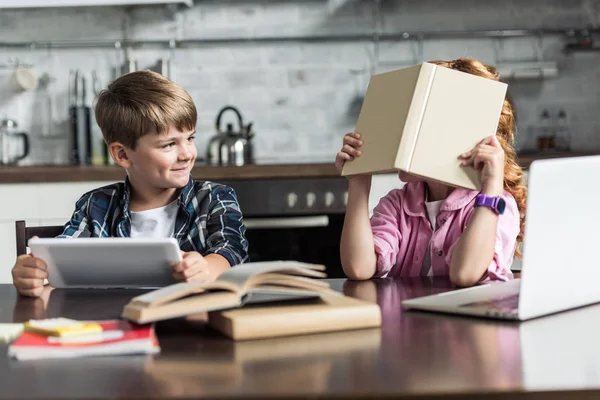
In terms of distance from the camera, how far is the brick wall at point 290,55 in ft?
12.3

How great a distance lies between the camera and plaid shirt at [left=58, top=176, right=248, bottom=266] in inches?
73.5

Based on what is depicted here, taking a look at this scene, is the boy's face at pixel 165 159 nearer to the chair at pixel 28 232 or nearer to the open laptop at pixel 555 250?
the chair at pixel 28 232

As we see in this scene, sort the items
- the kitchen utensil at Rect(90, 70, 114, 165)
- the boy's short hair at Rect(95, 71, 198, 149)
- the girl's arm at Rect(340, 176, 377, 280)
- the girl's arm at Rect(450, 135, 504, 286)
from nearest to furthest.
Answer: the girl's arm at Rect(450, 135, 504, 286) < the girl's arm at Rect(340, 176, 377, 280) < the boy's short hair at Rect(95, 71, 198, 149) < the kitchen utensil at Rect(90, 70, 114, 165)

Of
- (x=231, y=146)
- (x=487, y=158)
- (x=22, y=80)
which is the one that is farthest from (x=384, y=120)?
(x=22, y=80)

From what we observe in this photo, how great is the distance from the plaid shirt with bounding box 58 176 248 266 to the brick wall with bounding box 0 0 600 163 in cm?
182

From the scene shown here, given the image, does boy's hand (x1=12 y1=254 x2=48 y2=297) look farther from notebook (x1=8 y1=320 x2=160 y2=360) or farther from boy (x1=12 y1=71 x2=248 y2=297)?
notebook (x1=8 y1=320 x2=160 y2=360)

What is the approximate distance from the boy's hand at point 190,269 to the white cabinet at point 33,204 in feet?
5.70

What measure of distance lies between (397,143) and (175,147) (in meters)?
0.66

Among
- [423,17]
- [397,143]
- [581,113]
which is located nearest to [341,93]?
[423,17]

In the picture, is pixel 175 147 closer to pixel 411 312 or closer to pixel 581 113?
pixel 411 312

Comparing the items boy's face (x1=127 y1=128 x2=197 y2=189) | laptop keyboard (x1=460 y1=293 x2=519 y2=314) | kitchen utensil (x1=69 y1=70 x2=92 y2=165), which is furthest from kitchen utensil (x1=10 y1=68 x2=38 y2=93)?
laptop keyboard (x1=460 y1=293 x2=519 y2=314)

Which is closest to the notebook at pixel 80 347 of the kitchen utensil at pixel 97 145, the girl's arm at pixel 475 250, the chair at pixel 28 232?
the girl's arm at pixel 475 250

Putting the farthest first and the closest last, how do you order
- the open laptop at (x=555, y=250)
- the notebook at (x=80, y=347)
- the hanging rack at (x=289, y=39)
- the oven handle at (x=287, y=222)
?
the hanging rack at (x=289, y=39) → the oven handle at (x=287, y=222) → the open laptop at (x=555, y=250) → the notebook at (x=80, y=347)

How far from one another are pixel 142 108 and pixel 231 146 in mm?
1459
